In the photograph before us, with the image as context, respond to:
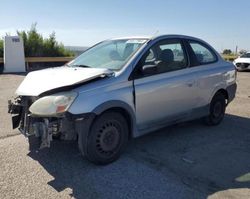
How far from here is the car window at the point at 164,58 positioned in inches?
206

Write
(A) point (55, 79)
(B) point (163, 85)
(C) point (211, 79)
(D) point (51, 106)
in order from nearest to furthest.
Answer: (D) point (51, 106) < (A) point (55, 79) < (B) point (163, 85) < (C) point (211, 79)

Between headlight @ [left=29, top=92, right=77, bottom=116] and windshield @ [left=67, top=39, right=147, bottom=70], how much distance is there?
99 cm

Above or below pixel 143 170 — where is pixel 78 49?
above

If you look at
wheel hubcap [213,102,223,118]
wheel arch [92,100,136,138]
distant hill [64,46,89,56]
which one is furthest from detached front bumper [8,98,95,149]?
wheel hubcap [213,102,223,118]

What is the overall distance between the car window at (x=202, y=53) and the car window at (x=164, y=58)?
382 mm

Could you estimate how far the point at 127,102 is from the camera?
4.86 metres

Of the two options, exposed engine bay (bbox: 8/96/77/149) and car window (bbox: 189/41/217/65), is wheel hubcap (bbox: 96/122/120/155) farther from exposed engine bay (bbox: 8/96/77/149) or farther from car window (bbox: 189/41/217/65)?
car window (bbox: 189/41/217/65)

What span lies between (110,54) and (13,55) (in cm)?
1310

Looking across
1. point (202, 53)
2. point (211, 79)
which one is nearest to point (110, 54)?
point (202, 53)

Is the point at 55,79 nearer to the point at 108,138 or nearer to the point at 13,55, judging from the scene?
the point at 108,138

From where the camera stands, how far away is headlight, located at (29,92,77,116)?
14.0 feet

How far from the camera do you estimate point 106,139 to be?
4688 mm

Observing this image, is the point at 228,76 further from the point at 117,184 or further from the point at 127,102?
the point at 117,184

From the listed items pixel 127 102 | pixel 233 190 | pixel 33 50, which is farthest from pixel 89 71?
pixel 33 50
